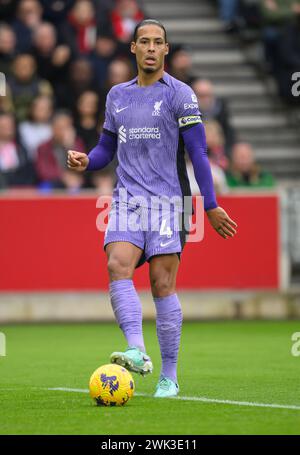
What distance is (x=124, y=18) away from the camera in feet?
68.3

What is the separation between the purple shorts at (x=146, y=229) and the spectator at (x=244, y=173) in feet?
28.6

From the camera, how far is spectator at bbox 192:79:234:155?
62.7 feet

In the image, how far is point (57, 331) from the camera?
16.2 m

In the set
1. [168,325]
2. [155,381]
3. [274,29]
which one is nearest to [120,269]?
[168,325]

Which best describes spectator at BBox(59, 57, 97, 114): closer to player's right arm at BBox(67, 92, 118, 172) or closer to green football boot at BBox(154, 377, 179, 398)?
player's right arm at BBox(67, 92, 118, 172)

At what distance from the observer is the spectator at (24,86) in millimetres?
18594

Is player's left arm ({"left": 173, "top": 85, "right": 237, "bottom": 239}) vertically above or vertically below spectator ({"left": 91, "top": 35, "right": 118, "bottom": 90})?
below

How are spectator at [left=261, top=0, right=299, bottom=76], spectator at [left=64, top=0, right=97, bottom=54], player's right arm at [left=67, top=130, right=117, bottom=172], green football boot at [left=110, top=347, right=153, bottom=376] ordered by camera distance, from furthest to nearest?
spectator at [left=261, top=0, right=299, bottom=76]
spectator at [left=64, top=0, right=97, bottom=54]
player's right arm at [left=67, top=130, right=117, bottom=172]
green football boot at [left=110, top=347, right=153, bottom=376]

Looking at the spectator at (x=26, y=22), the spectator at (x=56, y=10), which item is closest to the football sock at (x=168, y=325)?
the spectator at (x=26, y=22)

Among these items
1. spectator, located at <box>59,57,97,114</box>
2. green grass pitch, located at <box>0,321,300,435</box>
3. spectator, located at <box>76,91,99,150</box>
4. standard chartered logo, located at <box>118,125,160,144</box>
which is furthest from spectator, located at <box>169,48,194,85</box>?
standard chartered logo, located at <box>118,125,160,144</box>

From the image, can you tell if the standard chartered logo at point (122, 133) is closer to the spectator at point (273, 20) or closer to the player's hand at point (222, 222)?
the player's hand at point (222, 222)

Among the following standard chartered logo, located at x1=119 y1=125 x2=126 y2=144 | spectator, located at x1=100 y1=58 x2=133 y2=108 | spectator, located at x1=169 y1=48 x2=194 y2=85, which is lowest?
standard chartered logo, located at x1=119 y1=125 x2=126 y2=144

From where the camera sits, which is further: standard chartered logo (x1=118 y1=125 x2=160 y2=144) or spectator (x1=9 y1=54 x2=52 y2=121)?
spectator (x1=9 y1=54 x2=52 y2=121)

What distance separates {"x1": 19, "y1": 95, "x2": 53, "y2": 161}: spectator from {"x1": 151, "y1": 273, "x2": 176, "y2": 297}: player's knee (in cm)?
915
